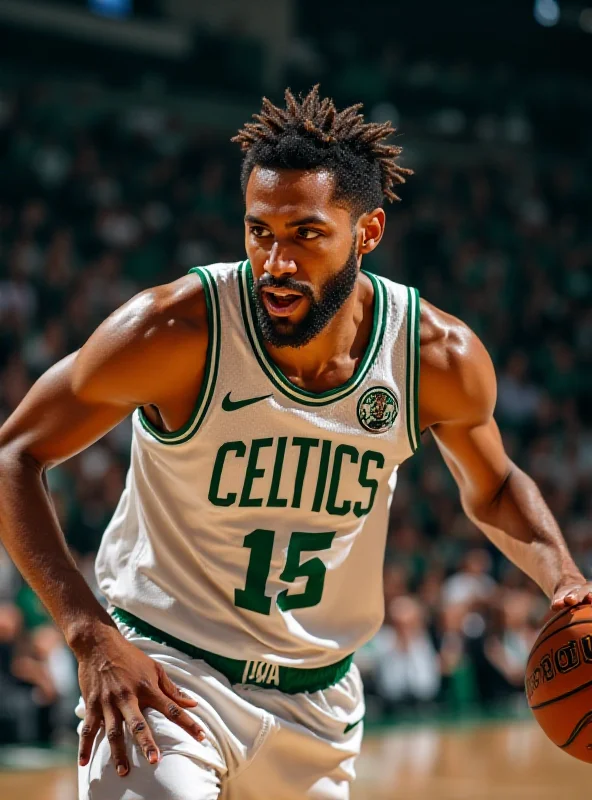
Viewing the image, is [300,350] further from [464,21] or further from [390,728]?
[464,21]

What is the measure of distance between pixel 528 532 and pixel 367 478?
476mm

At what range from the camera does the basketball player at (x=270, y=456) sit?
268 centimetres

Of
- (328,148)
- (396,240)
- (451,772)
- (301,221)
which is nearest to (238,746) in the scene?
(301,221)

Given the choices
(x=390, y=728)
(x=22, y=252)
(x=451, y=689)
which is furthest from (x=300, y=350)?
(x=22, y=252)

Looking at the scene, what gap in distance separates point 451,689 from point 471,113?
8.38 m

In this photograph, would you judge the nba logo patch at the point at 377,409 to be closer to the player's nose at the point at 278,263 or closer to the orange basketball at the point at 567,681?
the player's nose at the point at 278,263

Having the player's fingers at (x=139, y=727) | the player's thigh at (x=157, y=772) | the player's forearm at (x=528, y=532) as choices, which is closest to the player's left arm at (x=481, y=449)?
the player's forearm at (x=528, y=532)

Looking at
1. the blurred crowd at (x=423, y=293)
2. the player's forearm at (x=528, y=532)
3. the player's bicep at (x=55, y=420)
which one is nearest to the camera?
the player's bicep at (x=55, y=420)

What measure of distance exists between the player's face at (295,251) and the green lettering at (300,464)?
0.24m

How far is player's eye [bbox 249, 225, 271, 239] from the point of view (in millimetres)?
2762

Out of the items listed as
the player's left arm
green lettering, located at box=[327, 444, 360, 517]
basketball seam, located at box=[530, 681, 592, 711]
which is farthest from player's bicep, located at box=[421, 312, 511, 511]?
basketball seam, located at box=[530, 681, 592, 711]

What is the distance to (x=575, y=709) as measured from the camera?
2.82 m

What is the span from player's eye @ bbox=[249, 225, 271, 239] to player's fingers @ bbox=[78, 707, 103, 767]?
1.14 meters

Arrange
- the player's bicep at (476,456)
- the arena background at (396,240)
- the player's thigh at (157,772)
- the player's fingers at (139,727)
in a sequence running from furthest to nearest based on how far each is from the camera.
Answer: the arena background at (396,240), the player's bicep at (476,456), the player's thigh at (157,772), the player's fingers at (139,727)
